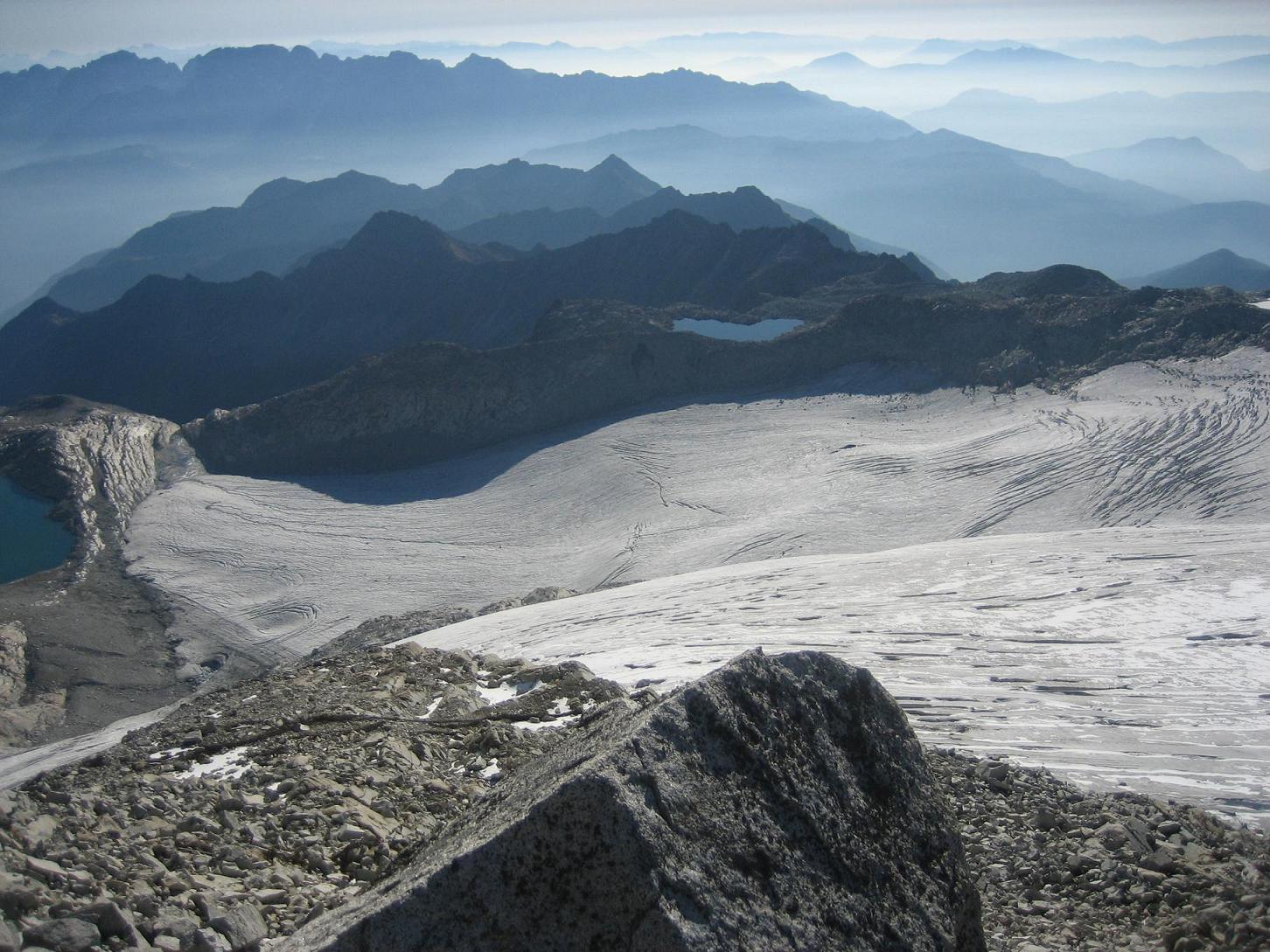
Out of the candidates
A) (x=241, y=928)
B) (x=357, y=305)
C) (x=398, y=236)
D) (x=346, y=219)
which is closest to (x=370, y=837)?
(x=241, y=928)

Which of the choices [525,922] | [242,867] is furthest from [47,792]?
[525,922]

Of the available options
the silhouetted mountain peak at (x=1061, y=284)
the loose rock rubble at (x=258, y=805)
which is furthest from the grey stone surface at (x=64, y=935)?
the silhouetted mountain peak at (x=1061, y=284)

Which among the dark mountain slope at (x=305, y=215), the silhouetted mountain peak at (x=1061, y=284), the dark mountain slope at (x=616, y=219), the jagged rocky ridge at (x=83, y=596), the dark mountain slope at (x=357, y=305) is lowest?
the jagged rocky ridge at (x=83, y=596)

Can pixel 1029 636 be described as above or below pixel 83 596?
above

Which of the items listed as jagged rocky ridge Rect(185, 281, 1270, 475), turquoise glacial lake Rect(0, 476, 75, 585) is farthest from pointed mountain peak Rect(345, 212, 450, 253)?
turquoise glacial lake Rect(0, 476, 75, 585)

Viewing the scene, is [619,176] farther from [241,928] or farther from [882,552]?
[241,928]

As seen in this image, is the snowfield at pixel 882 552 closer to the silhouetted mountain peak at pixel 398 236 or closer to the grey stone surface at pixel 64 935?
the grey stone surface at pixel 64 935
